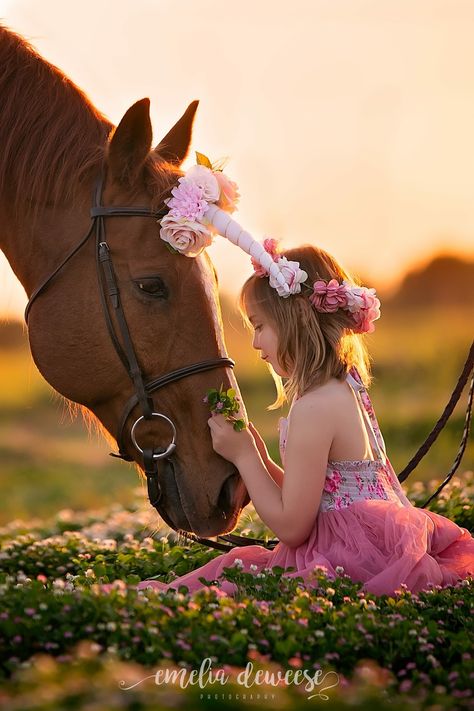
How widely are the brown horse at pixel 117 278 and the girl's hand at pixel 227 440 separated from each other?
55 mm

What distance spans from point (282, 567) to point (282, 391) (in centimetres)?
78

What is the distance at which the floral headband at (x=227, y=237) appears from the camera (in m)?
3.46

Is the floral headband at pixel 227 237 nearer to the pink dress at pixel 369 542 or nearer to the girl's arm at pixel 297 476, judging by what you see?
the pink dress at pixel 369 542

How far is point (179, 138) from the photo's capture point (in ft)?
12.9

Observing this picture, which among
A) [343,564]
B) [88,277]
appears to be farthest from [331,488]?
[88,277]

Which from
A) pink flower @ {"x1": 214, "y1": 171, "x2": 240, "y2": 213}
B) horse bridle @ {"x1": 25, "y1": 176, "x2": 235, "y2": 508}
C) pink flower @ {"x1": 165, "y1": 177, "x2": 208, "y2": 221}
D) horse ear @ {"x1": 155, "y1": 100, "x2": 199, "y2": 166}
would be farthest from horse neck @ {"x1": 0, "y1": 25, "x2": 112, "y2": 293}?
pink flower @ {"x1": 214, "y1": 171, "x2": 240, "y2": 213}

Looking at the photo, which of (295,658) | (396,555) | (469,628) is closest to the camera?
(295,658)

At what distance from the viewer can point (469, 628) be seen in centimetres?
301

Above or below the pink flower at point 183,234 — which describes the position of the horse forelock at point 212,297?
below

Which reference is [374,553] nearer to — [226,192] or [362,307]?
[362,307]

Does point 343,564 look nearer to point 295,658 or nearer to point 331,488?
point 331,488

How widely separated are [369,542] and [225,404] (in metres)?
0.82

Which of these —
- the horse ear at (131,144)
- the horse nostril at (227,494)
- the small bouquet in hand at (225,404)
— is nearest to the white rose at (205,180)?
the horse ear at (131,144)

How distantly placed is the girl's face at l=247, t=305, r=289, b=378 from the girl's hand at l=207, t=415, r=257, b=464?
445 millimetres
